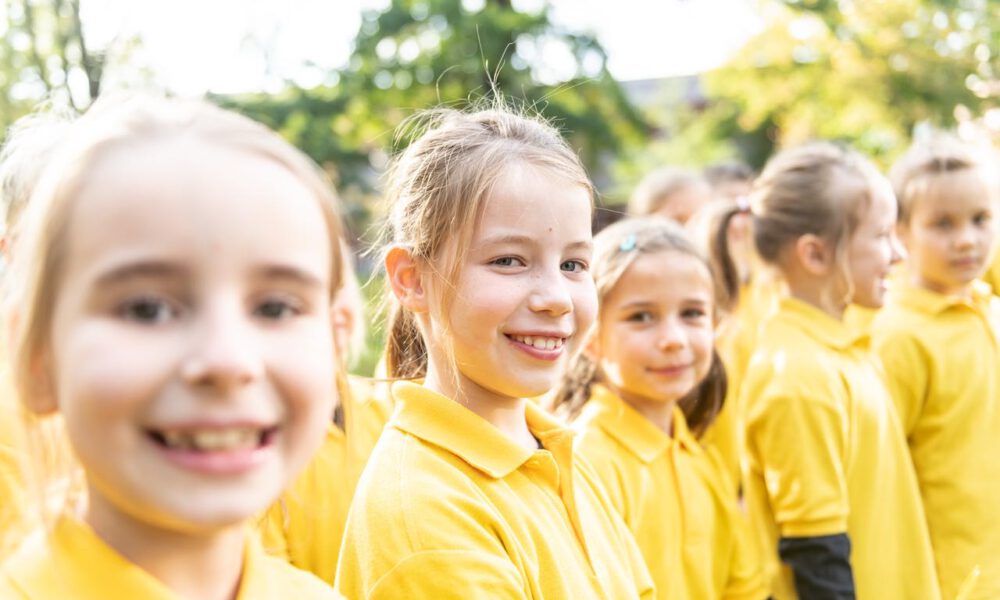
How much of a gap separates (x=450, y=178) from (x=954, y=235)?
9.42 ft

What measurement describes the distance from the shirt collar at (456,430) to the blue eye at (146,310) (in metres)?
1.04

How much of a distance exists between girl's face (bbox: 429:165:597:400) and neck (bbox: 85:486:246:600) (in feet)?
3.11

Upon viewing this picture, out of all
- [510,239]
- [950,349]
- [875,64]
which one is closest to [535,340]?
[510,239]

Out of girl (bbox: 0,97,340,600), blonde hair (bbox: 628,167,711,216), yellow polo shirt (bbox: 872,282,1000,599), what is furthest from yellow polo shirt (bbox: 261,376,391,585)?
blonde hair (bbox: 628,167,711,216)

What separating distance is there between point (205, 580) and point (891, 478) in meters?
2.83

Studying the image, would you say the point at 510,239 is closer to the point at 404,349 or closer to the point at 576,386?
the point at 404,349

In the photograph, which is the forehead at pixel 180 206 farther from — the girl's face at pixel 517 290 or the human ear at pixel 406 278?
the human ear at pixel 406 278

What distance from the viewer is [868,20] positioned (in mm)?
17375

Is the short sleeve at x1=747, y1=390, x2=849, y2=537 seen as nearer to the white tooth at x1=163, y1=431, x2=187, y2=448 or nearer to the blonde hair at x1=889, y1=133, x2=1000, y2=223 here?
the blonde hair at x1=889, y1=133, x2=1000, y2=223

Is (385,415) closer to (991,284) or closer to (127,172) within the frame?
(127,172)

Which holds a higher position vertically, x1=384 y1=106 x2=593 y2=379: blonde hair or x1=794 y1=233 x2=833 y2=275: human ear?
x1=384 y1=106 x2=593 y2=379: blonde hair

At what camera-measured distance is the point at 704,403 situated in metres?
3.87

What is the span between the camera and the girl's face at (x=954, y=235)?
432cm

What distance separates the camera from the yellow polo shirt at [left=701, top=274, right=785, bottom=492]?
411 cm
